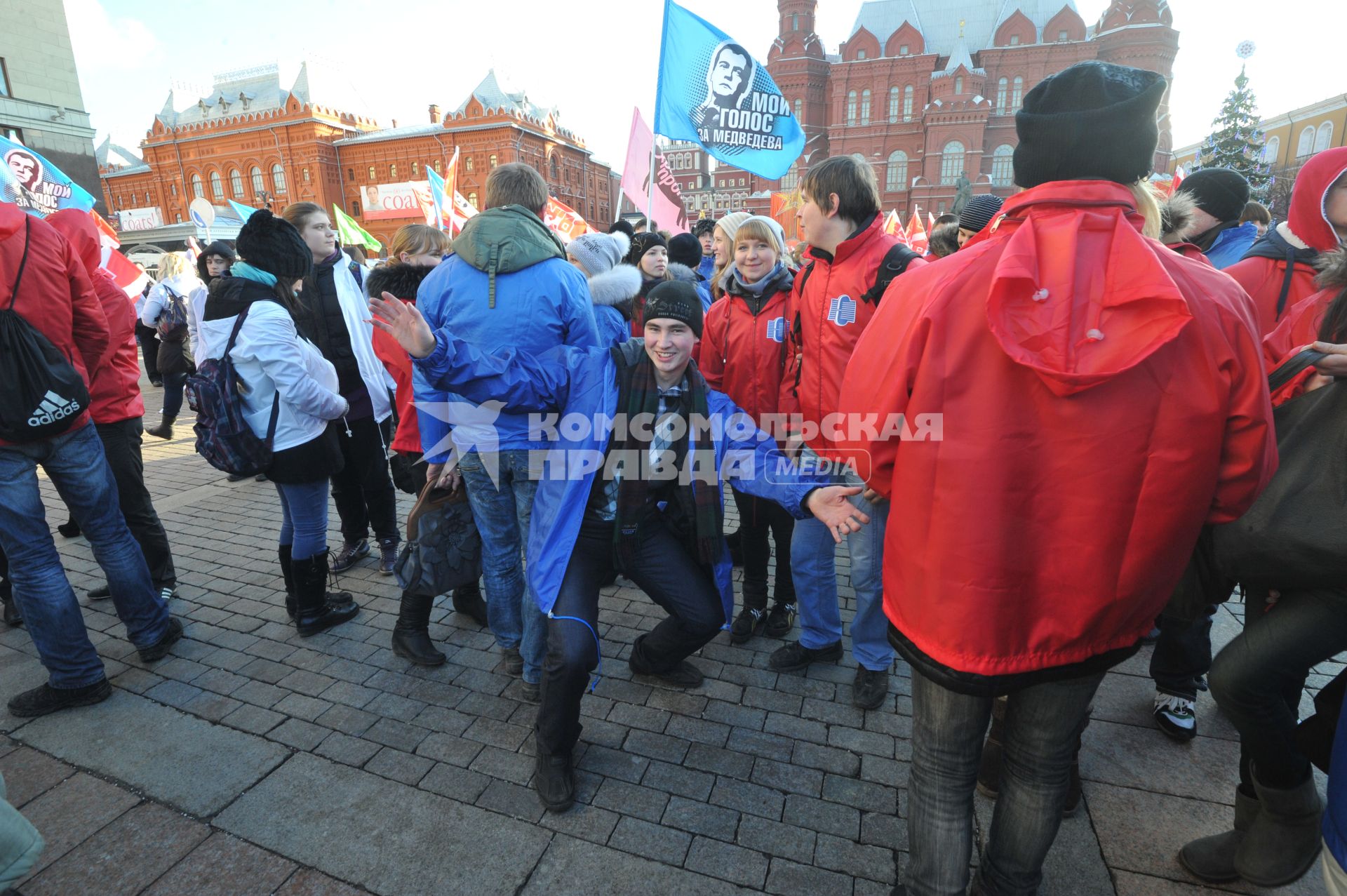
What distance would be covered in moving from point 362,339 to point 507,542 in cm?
199

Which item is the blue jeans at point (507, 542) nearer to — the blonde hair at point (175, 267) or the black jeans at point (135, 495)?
the black jeans at point (135, 495)

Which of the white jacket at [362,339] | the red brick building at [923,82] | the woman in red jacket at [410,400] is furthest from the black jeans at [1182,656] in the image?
the red brick building at [923,82]

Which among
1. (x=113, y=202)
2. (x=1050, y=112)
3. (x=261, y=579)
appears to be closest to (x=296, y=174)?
(x=113, y=202)

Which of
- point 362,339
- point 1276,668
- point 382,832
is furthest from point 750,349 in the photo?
point 382,832

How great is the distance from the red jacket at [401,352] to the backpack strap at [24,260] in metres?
1.32

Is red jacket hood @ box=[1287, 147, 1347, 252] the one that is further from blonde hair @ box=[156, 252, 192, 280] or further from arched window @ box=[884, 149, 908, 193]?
arched window @ box=[884, 149, 908, 193]

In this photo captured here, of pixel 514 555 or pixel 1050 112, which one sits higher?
→ pixel 1050 112

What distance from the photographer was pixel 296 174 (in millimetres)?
57938

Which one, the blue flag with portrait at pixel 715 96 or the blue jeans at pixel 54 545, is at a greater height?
the blue flag with portrait at pixel 715 96

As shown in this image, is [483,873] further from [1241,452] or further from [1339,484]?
[1339,484]

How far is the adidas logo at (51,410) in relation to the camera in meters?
2.80

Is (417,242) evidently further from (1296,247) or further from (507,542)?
(1296,247)

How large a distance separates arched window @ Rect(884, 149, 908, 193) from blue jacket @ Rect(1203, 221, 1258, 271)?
6008cm

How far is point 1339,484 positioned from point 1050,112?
1.16m
